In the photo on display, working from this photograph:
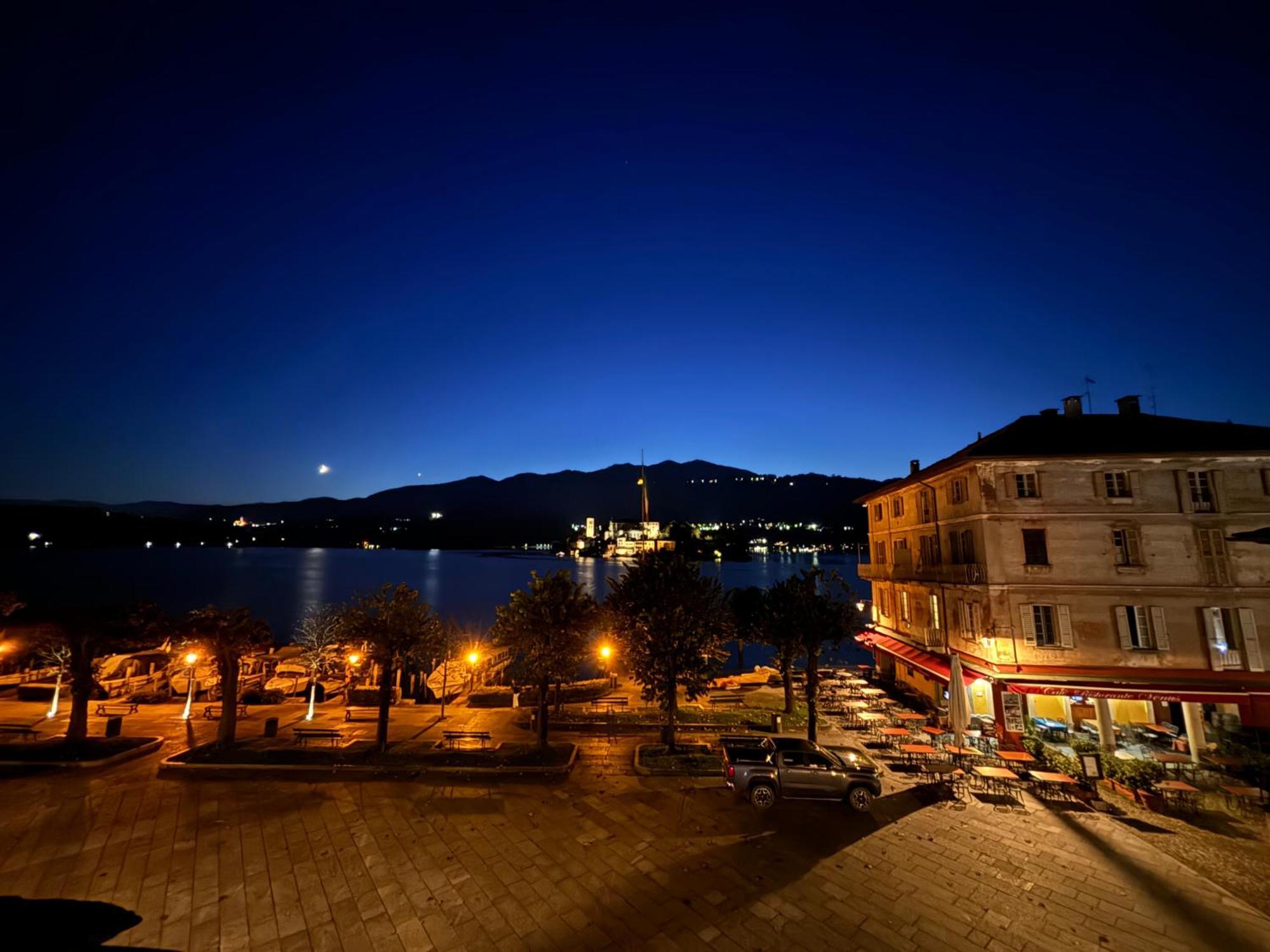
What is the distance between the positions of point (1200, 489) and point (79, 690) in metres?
40.7

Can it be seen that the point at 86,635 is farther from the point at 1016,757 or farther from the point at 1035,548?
the point at 1035,548

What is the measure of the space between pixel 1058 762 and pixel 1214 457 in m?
13.3

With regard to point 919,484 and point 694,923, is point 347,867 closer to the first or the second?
point 694,923

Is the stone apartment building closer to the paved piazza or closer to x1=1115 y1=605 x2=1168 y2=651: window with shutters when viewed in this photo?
x1=1115 y1=605 x2=1168 y2=651: window with shutters

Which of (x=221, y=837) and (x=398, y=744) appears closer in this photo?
(x=221, y=837)

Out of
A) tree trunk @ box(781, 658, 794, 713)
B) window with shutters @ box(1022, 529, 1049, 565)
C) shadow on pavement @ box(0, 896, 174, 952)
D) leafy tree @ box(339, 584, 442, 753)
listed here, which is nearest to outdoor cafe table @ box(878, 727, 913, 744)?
tree trunk @ box(781, 658, 794, 713)

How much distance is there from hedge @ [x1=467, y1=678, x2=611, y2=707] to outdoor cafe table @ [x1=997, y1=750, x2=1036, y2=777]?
54.5 feet

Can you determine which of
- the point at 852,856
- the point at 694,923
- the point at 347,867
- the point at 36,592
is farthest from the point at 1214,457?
the point at 36,592

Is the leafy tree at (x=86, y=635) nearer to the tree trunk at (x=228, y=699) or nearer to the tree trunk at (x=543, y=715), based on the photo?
the tree trunk at (x=228, y=699)

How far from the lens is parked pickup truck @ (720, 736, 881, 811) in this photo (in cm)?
1533

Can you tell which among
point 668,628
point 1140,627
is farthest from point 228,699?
point 1140,627

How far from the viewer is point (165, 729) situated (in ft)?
70.0

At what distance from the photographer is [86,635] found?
17.9 meters

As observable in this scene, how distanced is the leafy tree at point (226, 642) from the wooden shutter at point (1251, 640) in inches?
1356
